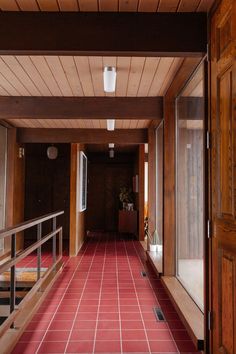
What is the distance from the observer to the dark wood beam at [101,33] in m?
2.24

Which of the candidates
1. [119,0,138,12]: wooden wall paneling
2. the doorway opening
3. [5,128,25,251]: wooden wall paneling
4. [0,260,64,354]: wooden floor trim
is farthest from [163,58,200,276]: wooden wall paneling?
the doorway opening

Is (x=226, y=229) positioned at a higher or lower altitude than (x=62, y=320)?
higher

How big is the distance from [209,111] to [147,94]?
7.07 ft

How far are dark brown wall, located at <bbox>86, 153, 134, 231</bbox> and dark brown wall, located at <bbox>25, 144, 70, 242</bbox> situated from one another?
1.43m

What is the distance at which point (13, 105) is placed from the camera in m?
4.35

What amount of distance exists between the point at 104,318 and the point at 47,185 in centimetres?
620

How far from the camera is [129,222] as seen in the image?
8.77m

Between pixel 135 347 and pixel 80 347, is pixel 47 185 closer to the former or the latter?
pixel 80 347

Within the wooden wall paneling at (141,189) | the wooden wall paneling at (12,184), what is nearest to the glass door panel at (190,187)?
the wooden wall paneling at (12,184)

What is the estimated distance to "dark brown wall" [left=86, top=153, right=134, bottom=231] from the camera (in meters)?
10.3

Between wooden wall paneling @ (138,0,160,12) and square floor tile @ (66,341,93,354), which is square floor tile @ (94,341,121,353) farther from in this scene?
wooden wall paneling @ (138,0,160,12)

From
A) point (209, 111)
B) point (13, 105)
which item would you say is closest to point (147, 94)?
point (13, 105)

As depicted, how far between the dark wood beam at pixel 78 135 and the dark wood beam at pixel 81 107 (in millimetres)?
1864

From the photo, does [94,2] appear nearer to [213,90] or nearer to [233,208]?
[213,90]
